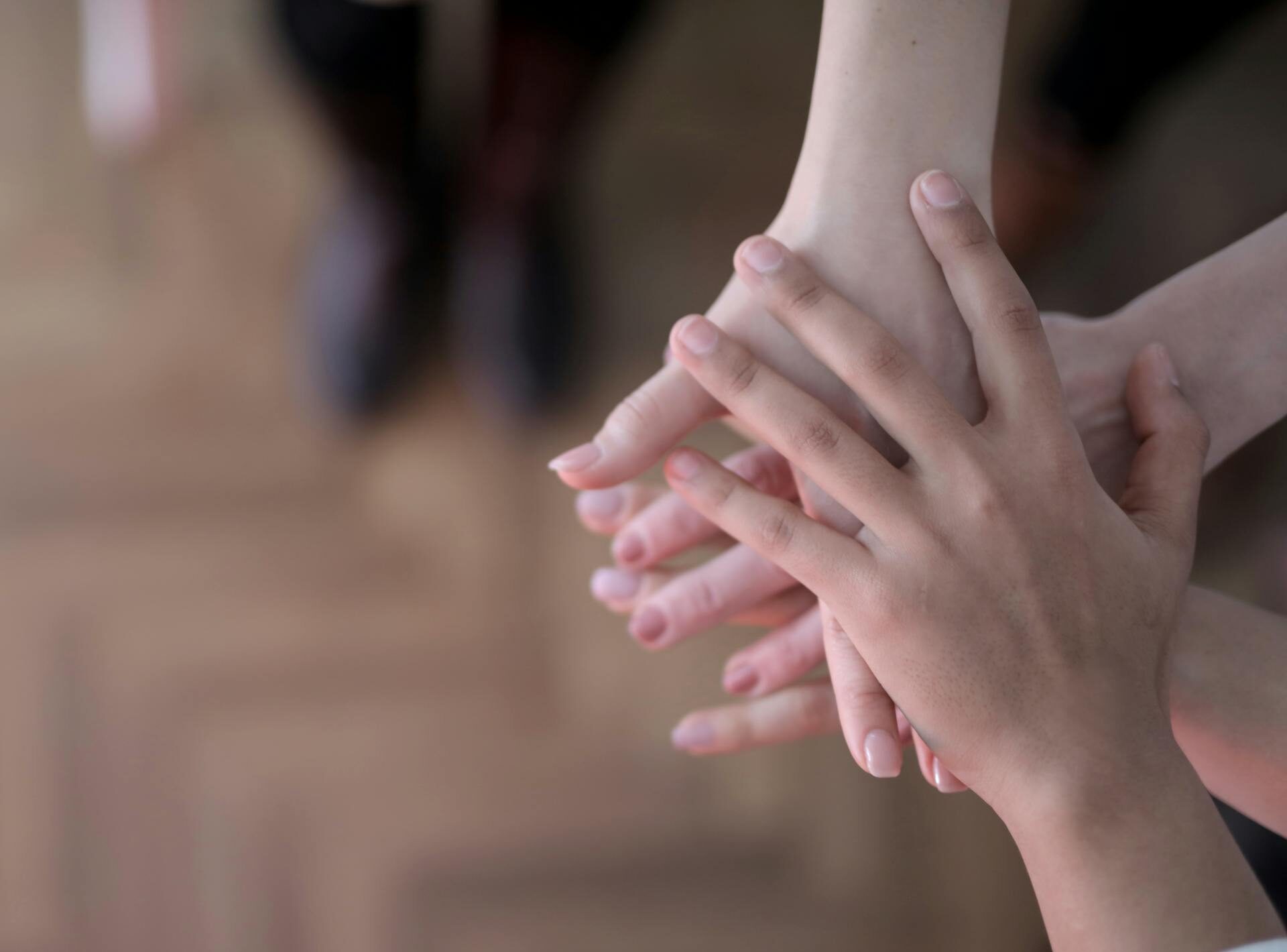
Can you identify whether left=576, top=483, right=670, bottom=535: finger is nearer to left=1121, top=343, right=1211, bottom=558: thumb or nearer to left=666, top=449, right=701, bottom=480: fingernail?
left=666, top=449, right=701, bottom=480: fingernail

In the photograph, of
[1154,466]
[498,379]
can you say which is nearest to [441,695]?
[498,379]

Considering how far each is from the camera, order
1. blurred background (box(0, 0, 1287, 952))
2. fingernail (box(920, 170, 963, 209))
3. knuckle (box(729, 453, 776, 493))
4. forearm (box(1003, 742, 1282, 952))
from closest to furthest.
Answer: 1. forearm (box(1003, 742, 1282, 952))
2. fingernail (box(920, 170, 963, 209))
3. knuckle (box(729, 453, 776, 493))
4. blurred background (box(0, 0, 1287, 952))

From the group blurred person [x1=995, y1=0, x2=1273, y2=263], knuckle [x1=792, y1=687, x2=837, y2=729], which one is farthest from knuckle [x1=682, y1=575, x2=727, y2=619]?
blurred person [x1=995, y1=0, x2=1273, y2=263]

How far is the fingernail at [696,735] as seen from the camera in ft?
2.57

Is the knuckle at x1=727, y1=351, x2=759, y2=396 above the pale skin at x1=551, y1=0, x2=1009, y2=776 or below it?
below

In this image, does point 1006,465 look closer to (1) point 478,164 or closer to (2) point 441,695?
(2) point 441,695

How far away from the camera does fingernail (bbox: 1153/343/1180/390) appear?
622 millimetres

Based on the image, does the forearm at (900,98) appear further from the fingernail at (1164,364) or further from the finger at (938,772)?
the finger at (938,772)

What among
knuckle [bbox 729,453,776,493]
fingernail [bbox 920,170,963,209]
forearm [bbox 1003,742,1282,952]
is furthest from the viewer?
knuckle [bbox 729,453,776,493]

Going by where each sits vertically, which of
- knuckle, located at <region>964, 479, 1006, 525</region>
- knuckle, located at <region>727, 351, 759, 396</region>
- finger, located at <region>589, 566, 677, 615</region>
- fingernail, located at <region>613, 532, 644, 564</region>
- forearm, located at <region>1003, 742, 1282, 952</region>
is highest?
knuckle, located at <region>727, 351, 759, 396</region>

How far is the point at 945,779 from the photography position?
57cm

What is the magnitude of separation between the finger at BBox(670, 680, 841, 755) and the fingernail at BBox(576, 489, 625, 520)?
17cm

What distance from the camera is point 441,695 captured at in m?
1.05

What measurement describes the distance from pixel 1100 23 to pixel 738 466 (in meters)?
0.76
